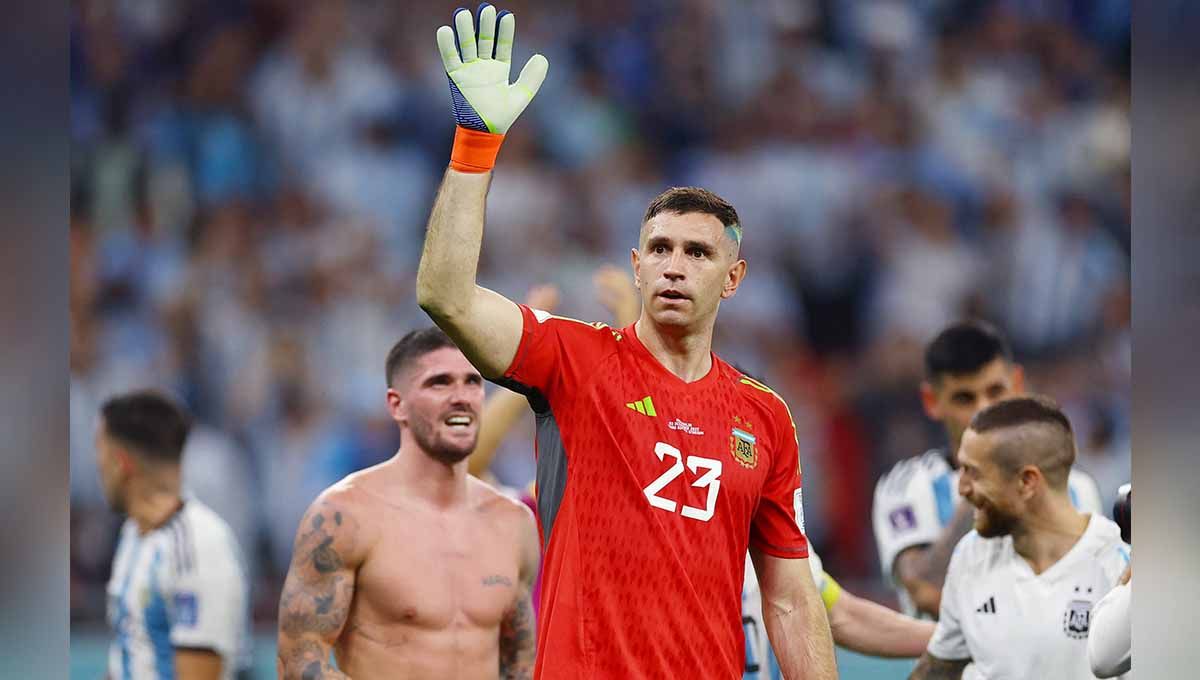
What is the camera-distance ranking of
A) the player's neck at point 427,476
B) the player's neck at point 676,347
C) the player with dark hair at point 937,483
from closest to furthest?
the player's neck at point 676,347 → the player's neck at point 427,476 → the player with dark hair at point 937,483

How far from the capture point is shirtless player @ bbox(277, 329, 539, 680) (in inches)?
194

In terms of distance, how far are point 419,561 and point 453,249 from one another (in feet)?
8.06

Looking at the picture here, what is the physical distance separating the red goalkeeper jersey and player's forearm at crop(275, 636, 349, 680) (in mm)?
1658

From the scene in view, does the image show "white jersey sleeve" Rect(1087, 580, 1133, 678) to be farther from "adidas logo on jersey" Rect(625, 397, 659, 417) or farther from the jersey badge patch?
the jersey badge patch

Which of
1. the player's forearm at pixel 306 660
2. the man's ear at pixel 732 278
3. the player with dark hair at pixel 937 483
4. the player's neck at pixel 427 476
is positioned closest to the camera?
the man's ear at pixel 732 278

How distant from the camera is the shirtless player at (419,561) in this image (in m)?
4.93

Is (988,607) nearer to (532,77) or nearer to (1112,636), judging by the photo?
(1112,636)

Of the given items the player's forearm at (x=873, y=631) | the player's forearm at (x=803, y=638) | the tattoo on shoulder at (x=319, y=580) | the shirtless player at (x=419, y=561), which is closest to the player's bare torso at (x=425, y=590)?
the shirtless player at (x=419, y=561)

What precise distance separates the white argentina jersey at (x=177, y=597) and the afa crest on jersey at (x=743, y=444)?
3488 mm

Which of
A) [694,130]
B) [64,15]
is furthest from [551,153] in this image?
[64,15]

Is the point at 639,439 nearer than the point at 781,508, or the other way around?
the point at 639,439

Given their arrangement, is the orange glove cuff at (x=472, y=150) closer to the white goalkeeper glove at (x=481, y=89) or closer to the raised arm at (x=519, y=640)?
the white goalkeeper glove at (x=481, y=89)

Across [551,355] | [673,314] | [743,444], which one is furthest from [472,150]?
[743,444]

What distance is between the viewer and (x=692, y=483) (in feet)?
11.1
